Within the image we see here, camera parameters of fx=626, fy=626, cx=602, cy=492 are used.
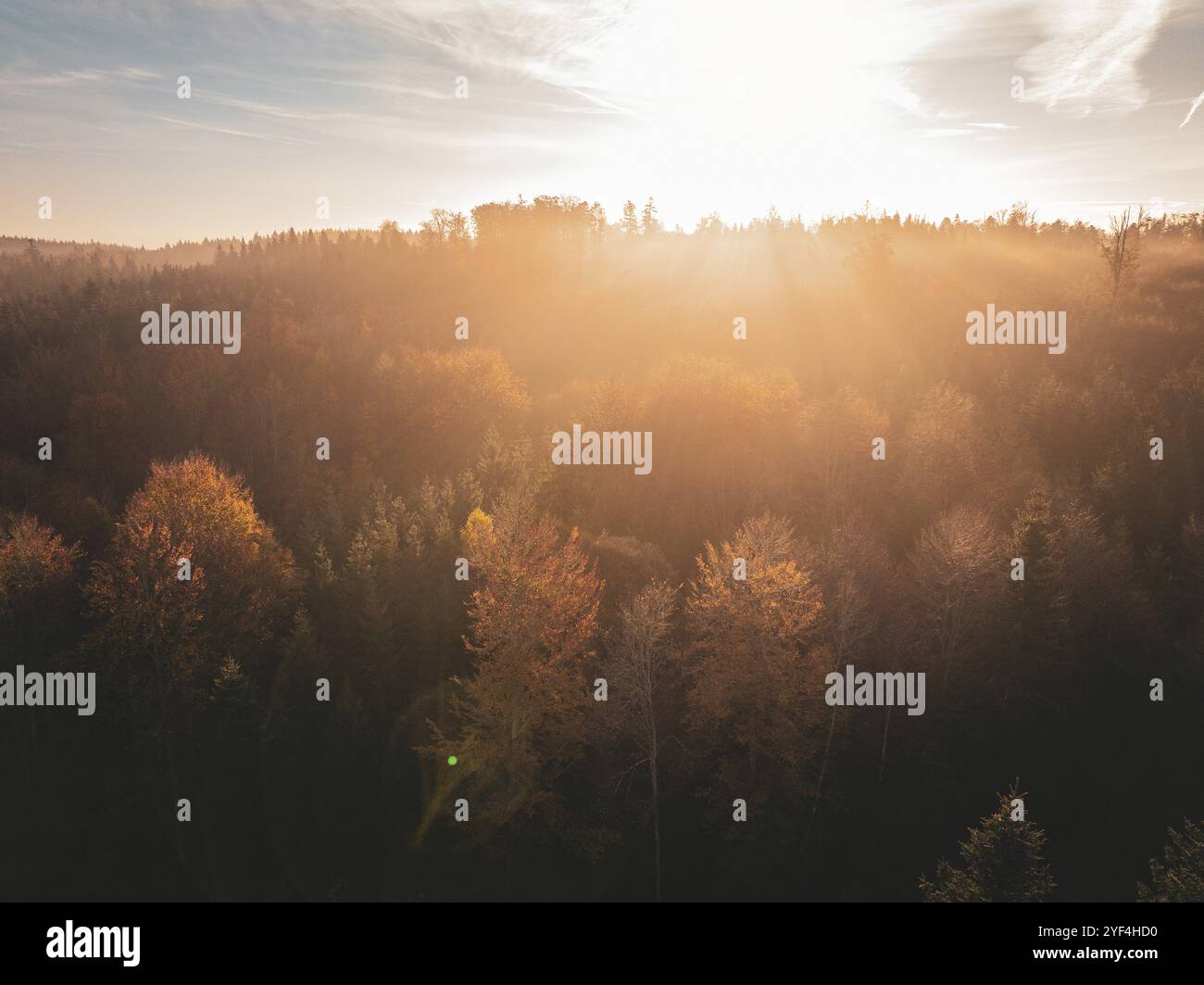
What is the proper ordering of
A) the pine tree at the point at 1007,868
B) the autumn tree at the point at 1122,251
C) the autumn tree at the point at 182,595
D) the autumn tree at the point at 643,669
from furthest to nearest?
the autumn tree at the point at 1122,251, the autumn tree at the point at 182,595, the autumn tree at the point at 643,669, the pine tree at the point at 1007,868

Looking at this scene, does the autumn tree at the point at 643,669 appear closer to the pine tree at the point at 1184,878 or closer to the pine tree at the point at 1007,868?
the pine tree at the point at 1007,868

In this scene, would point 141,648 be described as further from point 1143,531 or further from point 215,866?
point 1143,531

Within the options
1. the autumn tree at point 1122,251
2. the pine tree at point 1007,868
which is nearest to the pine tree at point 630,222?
the autumn tree at point 1122,251

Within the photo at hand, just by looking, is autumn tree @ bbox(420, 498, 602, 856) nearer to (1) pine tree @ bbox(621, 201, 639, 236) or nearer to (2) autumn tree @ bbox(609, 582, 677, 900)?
(2) autumn tree @ bbox(609, 582, 677, 900)

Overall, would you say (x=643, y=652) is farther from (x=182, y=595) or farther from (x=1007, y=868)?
(x=182, y=595)

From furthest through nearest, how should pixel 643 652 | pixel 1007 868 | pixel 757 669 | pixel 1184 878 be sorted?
pixel 757 669 → pixel 643 652 → pixel 1007 868 → pixel 1184 878

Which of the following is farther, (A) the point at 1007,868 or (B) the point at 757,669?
(B) the point at 757,669

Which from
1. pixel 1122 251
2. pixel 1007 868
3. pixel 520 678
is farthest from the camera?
pixel 1122 251

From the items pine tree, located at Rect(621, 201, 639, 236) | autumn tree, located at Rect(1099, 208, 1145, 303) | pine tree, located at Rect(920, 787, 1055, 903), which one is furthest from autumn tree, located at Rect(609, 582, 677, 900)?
pine tree, located at Rect(621, 201, 639, 236)

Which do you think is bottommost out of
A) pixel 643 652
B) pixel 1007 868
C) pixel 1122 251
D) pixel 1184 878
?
pixel 1007 868

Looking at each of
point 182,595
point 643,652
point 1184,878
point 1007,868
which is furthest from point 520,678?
point 1184,878

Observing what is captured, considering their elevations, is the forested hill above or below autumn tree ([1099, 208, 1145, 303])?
below
